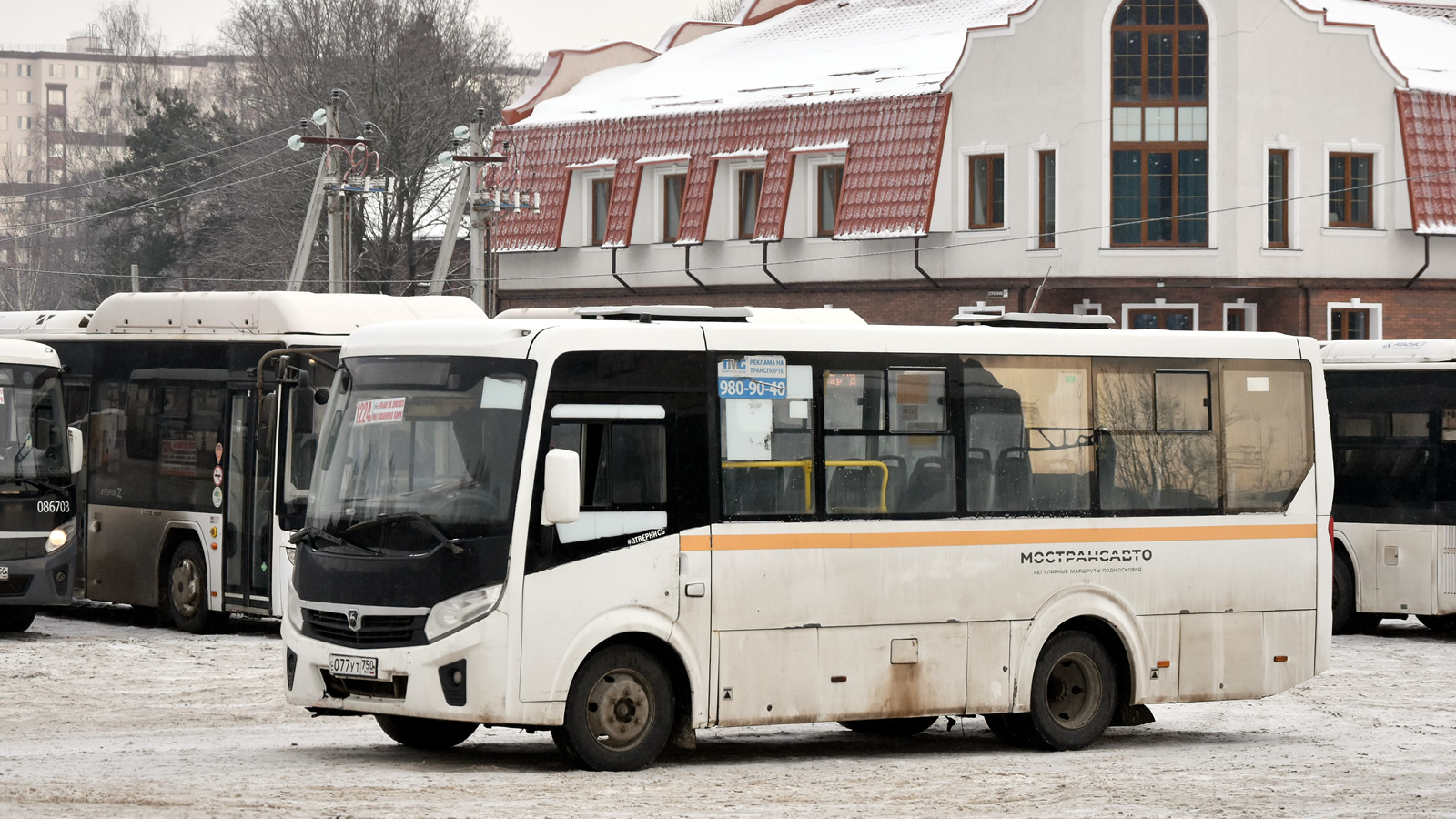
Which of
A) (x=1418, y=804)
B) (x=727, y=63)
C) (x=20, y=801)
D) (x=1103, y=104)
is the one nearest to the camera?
(x=20, y=801)

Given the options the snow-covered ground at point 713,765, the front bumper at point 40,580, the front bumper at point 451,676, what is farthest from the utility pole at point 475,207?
the front bumper at point 451,676

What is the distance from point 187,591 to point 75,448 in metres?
1.77

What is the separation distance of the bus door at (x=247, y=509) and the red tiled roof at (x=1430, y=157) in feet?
95.0

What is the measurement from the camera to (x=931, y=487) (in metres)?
13.7

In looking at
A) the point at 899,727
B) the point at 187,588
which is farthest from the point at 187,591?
the point at 899,727

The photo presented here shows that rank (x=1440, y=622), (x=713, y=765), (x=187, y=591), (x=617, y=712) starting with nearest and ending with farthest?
(x=617, y=712) < (x=713, y=765) < (x=187, y=591) < (x=1440, y=622)

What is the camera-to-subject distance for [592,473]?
12.5m

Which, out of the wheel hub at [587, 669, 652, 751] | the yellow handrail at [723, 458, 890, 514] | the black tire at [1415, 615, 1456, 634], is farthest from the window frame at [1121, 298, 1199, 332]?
the wheel hub at [587, 669, 652, 751]

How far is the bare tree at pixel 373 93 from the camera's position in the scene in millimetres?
68750

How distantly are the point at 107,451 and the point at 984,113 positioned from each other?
25.4 meters

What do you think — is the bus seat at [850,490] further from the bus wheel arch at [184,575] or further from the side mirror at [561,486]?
the bus wheel arch at [184,575]

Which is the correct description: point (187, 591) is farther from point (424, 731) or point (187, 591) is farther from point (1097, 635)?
point (1097, 635)

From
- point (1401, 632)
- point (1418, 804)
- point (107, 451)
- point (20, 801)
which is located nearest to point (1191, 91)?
point (1401, 632)

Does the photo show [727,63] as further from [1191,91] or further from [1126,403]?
[1126,403]
